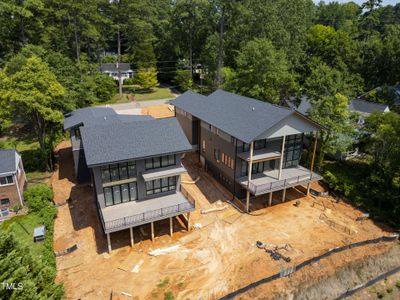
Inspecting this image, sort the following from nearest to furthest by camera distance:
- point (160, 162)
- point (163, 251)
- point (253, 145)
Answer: point (163, 251)
point (160, 162)
point (253, 145)

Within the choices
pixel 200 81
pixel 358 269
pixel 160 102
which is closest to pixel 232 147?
pixel 358 269

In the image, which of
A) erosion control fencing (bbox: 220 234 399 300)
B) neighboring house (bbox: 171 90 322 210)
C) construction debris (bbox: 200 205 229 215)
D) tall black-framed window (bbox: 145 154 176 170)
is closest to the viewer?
erosion control fencing (bbox: 220 234 399 300)

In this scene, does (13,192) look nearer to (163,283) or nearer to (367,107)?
(163,283)

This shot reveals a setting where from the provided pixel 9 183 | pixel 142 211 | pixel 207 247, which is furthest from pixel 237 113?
pixel 9 183

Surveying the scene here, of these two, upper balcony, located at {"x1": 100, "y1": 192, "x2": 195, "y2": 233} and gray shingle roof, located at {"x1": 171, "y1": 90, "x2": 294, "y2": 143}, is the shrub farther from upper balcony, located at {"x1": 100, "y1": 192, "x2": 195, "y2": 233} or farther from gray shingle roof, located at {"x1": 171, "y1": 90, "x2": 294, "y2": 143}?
gray shingle roof, located at {"x1": 171, "y1": 90, "x2": 294, "y2": 143}

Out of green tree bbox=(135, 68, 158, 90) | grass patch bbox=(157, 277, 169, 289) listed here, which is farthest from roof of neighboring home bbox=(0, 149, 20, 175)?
green tree bbox=(135, 68, 158, 90)

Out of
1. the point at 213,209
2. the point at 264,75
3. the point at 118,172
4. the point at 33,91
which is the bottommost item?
the point at 213,209

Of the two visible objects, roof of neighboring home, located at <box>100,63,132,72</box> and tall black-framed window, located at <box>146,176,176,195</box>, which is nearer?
tall black-framed window, located at <box>146,176,176,195</box>

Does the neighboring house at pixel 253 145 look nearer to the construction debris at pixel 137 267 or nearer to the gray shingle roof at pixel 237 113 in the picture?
the gray shingle roof at pixel 237 113
